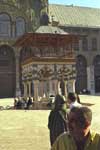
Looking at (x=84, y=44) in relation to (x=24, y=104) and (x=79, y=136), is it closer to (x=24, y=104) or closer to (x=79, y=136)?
(x=24, y=104)

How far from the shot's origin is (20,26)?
43.4m

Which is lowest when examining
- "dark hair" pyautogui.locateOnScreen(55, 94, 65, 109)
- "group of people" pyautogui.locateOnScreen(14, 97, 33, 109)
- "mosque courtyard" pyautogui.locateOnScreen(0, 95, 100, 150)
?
"group of people" pyautogui.locateOnScreen(14, 97, 33, 109)

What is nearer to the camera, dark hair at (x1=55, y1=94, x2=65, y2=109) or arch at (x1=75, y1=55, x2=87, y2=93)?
dark hair at (x1=55, y1=94, x2=65, y2=109)

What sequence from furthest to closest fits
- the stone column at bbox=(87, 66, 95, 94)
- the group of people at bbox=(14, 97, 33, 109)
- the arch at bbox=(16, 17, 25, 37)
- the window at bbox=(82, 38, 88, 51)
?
the window at bbox=(82, 38, 88, 51) < the stone column at bbox=(87, 66, 95, 94) < the arch at bbox=(16, 17, 25, 37) < the group of people at bbox=(14, 97, 33, 109)

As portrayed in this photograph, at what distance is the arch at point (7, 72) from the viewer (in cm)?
4262

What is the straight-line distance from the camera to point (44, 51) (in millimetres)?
27141

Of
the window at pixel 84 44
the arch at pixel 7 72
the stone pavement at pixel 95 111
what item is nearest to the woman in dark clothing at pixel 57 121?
the stone pavement at pixel 95 111

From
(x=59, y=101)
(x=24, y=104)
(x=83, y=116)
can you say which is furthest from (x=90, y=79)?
(x=83, y=116)

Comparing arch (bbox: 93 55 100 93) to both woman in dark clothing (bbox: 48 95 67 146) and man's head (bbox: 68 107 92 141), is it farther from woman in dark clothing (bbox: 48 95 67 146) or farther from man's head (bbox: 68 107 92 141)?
man's head (bbox: 68 107 92 141)

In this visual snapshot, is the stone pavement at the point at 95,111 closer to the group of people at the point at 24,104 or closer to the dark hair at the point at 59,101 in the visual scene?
the group of people at the point at 24,104

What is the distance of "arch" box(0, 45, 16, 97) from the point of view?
42625mm

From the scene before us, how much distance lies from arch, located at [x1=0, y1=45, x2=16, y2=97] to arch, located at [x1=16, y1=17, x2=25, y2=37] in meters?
2.03

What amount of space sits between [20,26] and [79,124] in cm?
4122

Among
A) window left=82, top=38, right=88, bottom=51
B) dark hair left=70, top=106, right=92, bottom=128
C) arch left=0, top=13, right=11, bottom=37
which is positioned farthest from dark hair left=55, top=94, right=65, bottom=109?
window left=82, top=38, right=88, bottom=51
